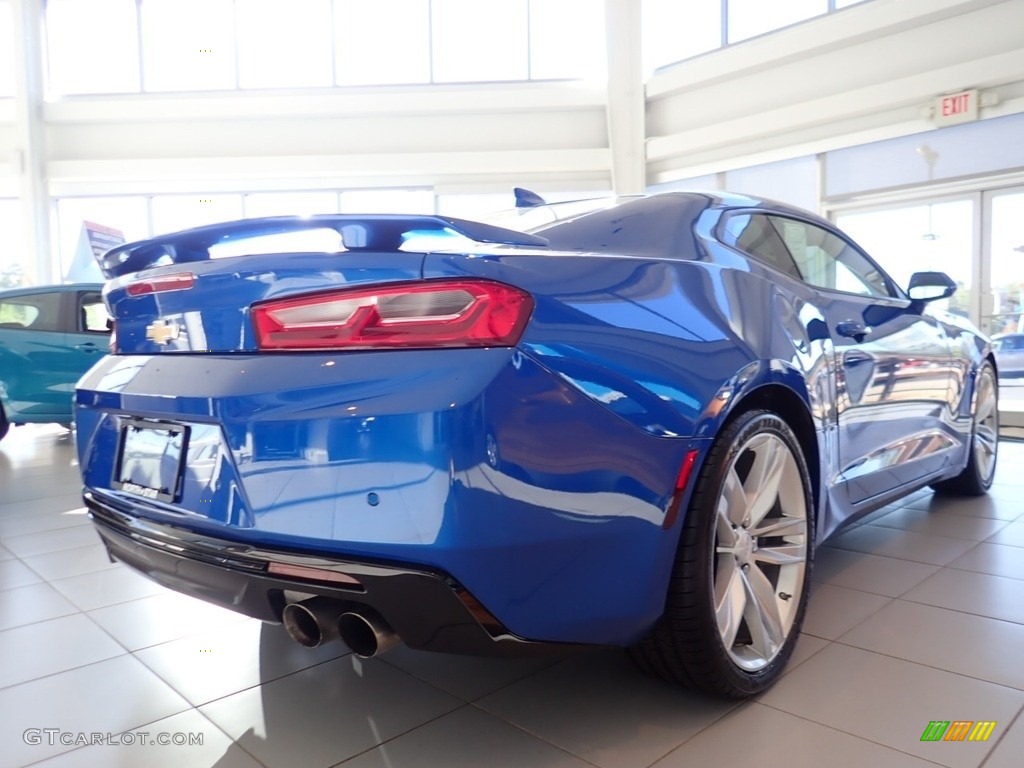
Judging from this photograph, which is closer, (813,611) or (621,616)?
(621,616)

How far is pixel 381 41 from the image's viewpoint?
11.3 m

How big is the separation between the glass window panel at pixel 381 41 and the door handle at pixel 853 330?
33.1 feet

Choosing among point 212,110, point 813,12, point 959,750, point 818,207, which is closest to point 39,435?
point 212,110

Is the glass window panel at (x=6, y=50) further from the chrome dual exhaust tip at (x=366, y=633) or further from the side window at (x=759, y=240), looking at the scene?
the chrome dual exhaust tip at (x=366, y=633)

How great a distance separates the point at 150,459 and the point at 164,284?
0.34 meters

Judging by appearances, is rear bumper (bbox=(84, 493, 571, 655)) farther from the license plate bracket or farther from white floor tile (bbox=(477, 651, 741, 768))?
white floor tile (bbox=(477, 651, 741, 768))

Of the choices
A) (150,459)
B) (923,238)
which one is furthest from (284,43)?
(150,459)

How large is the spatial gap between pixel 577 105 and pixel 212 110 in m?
5.16

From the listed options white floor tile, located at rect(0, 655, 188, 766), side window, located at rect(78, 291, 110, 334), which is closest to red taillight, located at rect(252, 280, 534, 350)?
white floor tile, located at rect(0, 655, 188, 766)

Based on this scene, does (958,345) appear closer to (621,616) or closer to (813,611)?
(813,611)

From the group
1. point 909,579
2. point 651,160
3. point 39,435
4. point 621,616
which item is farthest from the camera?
point 651,160

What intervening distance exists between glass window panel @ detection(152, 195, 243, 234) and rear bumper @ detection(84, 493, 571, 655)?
1106 centimetres

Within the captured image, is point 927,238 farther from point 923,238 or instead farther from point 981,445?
point 981,445

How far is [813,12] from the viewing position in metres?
9.12
